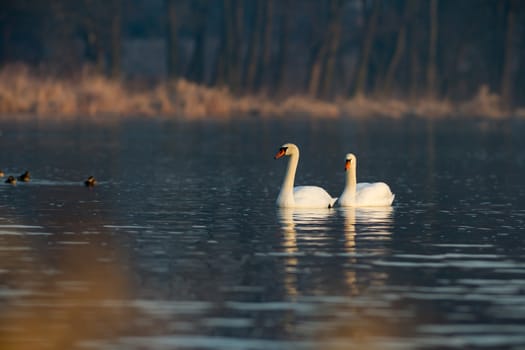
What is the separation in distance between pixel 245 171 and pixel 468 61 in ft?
199

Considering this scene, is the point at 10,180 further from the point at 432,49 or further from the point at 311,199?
the point at 432,49

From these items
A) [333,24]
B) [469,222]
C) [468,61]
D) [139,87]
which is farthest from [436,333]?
[468,61]

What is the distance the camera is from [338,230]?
19812 millimetres

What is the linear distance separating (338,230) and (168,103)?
4661 centimetres

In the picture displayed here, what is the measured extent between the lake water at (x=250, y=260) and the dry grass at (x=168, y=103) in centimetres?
2599

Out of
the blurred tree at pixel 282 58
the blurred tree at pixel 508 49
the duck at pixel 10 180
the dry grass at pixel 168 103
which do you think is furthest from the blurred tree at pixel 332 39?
the duck at pixel 10 180

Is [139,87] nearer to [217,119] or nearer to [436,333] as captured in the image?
[217,119]

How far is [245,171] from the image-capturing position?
107 ft

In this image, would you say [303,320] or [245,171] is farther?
[245,171]

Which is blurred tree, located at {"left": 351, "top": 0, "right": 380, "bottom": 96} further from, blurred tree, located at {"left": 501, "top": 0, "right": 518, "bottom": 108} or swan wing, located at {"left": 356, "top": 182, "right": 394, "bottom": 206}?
swan wing, located at {"left": 356, "top": 182, "right": 394, "bottom": 206}

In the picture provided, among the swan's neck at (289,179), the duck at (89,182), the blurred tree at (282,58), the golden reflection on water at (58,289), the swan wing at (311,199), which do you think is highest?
the blurred tree at (282,58)

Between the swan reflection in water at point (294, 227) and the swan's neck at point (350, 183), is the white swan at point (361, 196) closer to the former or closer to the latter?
the swan's neck at point (350, 183)

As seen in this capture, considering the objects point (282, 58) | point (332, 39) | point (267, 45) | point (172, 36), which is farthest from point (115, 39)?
point (332, 39)

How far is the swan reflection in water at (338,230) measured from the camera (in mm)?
15773
